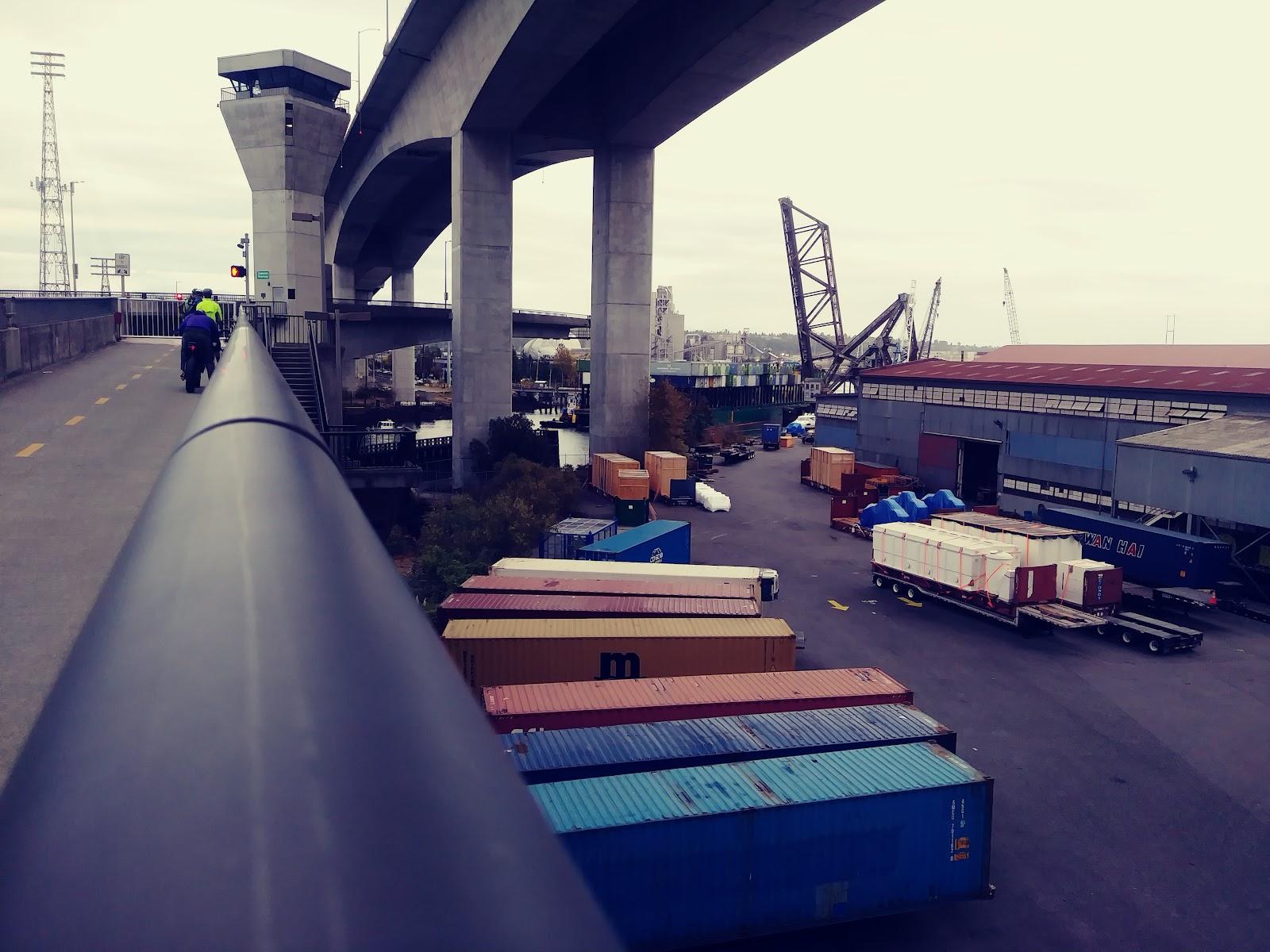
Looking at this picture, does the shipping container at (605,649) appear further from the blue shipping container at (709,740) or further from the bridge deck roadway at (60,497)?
the bridge deck roadway at (60,497)

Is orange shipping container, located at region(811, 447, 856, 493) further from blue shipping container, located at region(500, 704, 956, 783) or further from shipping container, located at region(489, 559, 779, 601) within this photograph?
blue shipping container, located at region(500, 704, 956, 783)

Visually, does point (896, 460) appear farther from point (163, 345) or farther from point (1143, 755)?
point (163, 345)

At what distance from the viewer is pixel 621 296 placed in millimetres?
45469

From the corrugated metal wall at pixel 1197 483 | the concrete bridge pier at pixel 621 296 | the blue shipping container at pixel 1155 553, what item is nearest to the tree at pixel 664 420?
the concrete bridge pier at pixel 621 296

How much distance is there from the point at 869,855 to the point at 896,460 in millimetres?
40539

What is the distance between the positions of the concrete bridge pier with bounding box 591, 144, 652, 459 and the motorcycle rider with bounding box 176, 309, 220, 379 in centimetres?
2915

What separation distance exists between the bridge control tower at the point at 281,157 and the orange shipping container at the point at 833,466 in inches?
1255

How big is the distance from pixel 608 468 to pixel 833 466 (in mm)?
14397

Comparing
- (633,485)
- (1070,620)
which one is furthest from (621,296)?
(1070,620)

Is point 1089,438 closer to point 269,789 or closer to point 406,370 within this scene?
point 269,789

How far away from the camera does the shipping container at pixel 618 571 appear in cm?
2444

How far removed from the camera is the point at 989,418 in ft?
140

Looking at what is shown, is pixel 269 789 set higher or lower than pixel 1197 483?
higher

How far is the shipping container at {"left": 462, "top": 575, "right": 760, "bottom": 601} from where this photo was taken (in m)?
22.0
